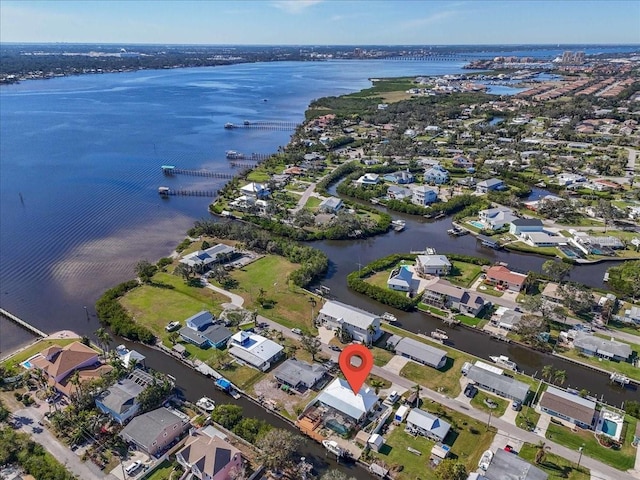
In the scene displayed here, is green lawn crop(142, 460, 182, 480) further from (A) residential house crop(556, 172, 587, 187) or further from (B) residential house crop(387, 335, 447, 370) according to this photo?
(A) residential house crop(556, 172, 587, 187)

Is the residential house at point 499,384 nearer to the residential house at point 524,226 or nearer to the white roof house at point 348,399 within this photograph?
the white roof house at point 348,399

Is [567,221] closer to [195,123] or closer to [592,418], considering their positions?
[592,418]

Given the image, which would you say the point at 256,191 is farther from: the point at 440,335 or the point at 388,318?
the point at 440,335

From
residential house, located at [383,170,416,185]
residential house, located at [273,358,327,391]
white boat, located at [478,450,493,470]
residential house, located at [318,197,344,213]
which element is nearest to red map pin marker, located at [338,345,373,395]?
residential house, located at [273,358,327,391]

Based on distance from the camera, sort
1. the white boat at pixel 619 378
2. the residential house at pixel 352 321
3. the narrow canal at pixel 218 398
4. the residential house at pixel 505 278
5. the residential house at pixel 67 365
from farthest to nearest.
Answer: the residential house at pixel 505 278 → the residential house at pixel 352 321 → the white boat at pixel 619 378 → the residential house at pixel 67 365 → the narrow canal at pixel 218 398

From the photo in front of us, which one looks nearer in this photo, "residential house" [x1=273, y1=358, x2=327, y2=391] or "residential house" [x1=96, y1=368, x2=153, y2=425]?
"residential house" [x1=96, y1=368, x2=153, y2=425]

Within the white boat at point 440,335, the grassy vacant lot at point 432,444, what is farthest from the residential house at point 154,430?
the white boat at point 440,335
